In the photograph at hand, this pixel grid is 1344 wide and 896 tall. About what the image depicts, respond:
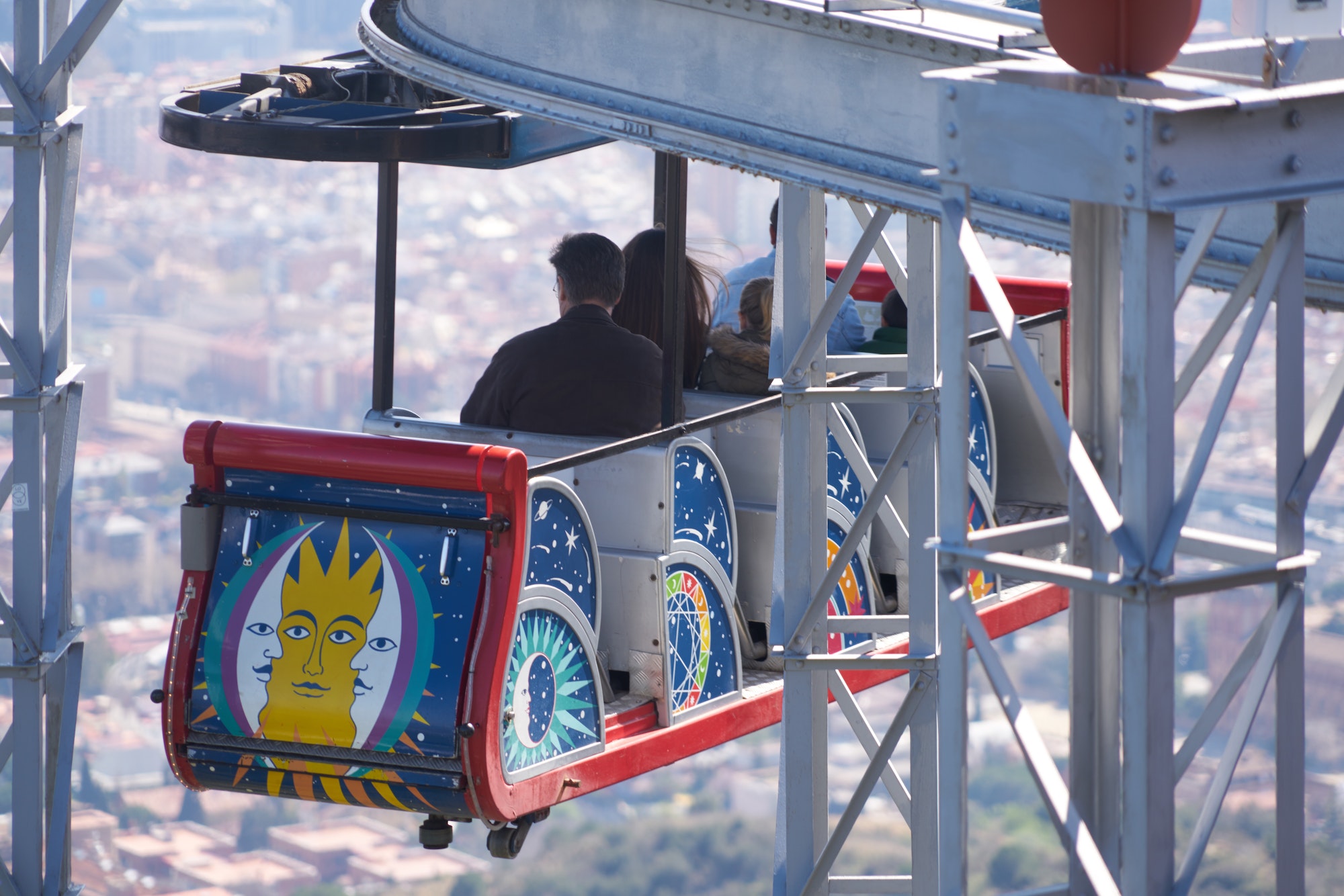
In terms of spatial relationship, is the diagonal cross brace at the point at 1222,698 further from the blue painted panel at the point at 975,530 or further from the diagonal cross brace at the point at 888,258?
the blue painted panel at the point at 975,530

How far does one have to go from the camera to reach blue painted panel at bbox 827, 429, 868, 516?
7.42 m

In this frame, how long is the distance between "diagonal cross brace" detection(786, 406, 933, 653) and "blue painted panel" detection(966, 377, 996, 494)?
2041mm

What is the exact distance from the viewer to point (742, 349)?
25.1 ft

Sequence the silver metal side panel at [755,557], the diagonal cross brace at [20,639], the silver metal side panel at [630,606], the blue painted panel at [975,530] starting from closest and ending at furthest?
the silver metal side panel at [630,606] < the silver metal side panel at [755,557] < the diagonal cross brace at [20,639] < the blue painted panel at [975,530]

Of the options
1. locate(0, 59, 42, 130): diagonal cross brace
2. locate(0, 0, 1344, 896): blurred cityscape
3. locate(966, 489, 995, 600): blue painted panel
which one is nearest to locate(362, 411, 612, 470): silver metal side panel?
locate(0, 59, 42, 130): diagonal cross brace

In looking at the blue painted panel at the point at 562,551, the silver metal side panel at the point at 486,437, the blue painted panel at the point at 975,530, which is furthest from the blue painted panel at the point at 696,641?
the blue painted panel at the point at 975,530

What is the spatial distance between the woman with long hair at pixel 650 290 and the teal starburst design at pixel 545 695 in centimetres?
155

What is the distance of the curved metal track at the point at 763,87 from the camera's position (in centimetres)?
459

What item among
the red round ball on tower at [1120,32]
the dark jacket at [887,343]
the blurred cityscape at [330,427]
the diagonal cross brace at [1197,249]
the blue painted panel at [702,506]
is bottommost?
the blurred cityscape at [330,427]

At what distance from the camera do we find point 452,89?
599cm

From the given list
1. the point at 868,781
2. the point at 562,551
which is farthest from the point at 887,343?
the point at 562,551

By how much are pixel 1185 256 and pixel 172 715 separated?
3.65 meters

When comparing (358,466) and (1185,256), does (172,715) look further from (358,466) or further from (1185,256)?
(1185,256)

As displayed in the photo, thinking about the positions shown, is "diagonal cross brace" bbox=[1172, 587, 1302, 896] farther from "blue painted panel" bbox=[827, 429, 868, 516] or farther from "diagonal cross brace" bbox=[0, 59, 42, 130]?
"diagonal cross brace" bbox=[0, 59, 42, 130]
